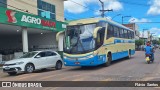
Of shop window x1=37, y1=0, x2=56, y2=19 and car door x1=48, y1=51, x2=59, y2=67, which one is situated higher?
shop window x1=37, y1=0, x2=56, y2=19

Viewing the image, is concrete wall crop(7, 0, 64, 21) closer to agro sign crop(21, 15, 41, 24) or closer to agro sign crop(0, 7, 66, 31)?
agro sign crop(0, 7, 66, 31)

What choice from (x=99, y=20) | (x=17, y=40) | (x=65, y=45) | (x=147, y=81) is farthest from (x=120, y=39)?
(x=17, y=40)

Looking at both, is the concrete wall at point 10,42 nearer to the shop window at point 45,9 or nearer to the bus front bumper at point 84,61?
the shop window at point 45,9

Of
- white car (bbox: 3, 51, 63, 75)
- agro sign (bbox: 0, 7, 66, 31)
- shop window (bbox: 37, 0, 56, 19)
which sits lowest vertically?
white car (bbox: 3, 51, 63, 75)

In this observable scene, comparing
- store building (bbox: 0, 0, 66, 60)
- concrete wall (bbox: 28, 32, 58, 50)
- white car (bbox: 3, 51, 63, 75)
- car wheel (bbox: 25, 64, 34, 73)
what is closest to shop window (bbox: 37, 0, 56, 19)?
store building (bbox: 0, 0, 66, 60)

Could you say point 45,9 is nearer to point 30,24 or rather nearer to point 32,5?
point 32,5

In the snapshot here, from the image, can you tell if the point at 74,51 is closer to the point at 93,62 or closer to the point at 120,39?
the point at 93,62

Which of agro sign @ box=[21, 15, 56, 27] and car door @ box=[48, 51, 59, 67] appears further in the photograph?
agro sign @ box=[21, 15, 56, 27]

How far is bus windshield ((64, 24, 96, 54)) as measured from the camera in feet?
57.0

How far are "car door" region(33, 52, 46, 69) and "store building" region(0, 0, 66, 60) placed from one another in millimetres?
6234

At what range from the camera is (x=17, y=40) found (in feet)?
130

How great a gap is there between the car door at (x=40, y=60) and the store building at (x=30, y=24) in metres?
6.23

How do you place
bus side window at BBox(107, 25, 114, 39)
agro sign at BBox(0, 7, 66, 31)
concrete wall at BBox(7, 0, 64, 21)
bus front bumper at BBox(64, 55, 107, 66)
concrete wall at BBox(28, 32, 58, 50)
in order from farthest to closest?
concrete wall at BBox(28, 32, 58, 50) → concrete wall at BBox(7, 0, 64, 21) → agro sign at BBox(0, 7, 66, 31) → bus side window at BBox(107, 25, 114, 39) → bus front bumper at BBox(64, 55, 107, 66)

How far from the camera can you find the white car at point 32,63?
17016 millimetres
